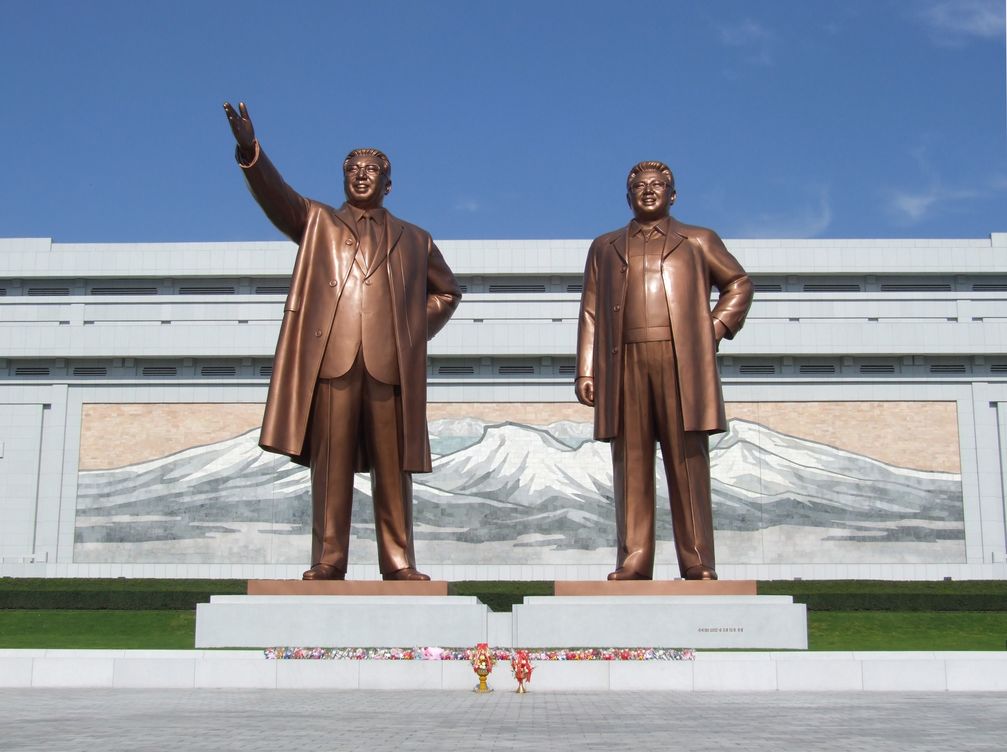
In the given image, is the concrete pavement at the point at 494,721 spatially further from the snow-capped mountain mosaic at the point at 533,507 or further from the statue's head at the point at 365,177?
the snow-capped mountain mosaic at the point at 533,507

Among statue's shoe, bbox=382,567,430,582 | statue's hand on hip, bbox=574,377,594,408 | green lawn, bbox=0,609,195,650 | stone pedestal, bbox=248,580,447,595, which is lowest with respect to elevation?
green lawn, bbox=0,609,195,650

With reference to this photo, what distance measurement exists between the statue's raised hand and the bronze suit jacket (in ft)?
8.09

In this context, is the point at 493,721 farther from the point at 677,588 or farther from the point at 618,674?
the point at 677,588

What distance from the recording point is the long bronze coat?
7168mm

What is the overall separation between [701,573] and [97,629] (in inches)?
371

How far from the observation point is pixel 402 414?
7281mm

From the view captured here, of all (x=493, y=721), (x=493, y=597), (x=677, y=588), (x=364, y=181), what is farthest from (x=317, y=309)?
(x=493, y=597)

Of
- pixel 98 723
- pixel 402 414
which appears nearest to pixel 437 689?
pixel 402 414

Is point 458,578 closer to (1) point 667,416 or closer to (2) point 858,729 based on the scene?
(1) point 667,416

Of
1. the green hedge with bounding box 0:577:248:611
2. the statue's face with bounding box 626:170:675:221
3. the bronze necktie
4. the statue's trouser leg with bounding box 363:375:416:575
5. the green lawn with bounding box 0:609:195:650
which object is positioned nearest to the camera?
the statue's trouser leg with bounding box 363:375:416:575

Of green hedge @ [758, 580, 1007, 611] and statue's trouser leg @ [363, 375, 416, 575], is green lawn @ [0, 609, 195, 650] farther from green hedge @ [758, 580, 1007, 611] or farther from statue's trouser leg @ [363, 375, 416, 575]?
green hedge @ [758, 580, 1007, 611]

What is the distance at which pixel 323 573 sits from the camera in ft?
23.3

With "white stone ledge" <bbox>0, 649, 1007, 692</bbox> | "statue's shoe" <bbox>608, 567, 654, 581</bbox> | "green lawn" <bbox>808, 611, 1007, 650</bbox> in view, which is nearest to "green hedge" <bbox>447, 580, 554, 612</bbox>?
"green lawn" <bbox>808, 611, 1007, 650</bbox>

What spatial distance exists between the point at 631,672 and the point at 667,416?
1803 mm
